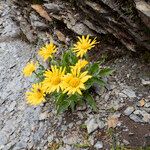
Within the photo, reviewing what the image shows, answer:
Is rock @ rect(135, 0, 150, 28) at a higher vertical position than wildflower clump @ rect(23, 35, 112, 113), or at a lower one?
higher

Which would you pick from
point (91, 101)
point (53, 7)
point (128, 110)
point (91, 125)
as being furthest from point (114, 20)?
point (53, 7)

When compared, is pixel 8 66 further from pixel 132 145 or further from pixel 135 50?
pixel 132 145

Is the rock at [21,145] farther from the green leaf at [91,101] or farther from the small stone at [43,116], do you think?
the green leaf at [91,101]

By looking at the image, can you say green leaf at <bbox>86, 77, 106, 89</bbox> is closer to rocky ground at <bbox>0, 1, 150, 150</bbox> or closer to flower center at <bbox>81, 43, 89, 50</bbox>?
rocky ground at <bbox>0, 1, 150, 150</bbox>

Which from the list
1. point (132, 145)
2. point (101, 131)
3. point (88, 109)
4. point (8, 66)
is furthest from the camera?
point (8, 66)

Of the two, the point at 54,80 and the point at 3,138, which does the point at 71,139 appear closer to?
the point at 54,80

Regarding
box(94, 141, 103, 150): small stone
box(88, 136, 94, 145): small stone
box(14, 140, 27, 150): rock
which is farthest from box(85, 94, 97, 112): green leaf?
box(14, 140, 27, 150): rock

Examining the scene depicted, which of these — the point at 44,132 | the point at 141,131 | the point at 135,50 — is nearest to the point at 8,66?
the point at 44,132

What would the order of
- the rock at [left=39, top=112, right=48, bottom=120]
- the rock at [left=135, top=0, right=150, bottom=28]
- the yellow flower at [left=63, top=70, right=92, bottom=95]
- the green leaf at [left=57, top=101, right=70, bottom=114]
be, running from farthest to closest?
1. the rock at [left=39, top=112, right=48, bottom=120]
2. the green leaf at [left=57, top=101, right=70, bottom=114]
3. the rock at [left=135, top=0, right=150, bottom=28]
4. the yellow flower at [left=63, top=70, right=92, bottom=95]
